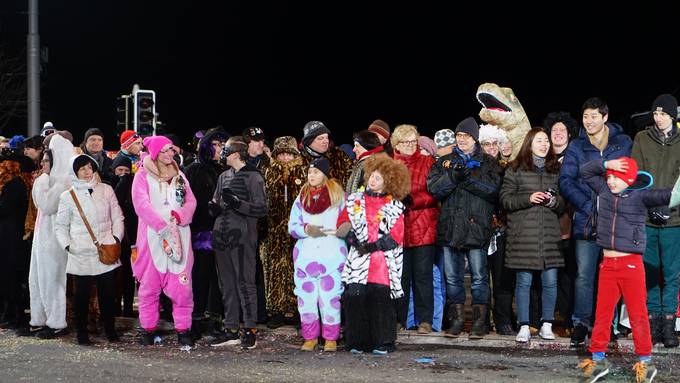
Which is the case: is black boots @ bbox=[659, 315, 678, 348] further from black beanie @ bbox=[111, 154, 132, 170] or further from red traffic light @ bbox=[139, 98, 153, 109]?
red traffic light @ bbox=[139, 98, 153, 109]

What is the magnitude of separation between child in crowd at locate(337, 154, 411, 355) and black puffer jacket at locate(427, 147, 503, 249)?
1.73ft

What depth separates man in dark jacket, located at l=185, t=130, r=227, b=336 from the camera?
10117 mm

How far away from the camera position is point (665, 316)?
30.1 feet

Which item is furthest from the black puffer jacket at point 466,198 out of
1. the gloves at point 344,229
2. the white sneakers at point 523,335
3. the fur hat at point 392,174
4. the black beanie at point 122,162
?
the black beanie at point 122,162

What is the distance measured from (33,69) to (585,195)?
11810mm

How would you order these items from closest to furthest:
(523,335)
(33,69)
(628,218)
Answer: (628,218)
(523,335)
(33,69)

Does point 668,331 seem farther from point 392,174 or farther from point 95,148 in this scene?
point 95,148

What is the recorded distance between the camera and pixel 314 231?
9.31 metres

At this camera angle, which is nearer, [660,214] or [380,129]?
[660,214]

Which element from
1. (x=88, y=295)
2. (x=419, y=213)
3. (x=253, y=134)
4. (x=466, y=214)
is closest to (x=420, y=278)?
(x=419, y=213)

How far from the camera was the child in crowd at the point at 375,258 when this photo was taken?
29.8 ft

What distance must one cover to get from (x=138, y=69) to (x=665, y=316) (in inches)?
2048

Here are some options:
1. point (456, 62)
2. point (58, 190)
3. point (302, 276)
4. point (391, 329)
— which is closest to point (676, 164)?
point (391, 329)

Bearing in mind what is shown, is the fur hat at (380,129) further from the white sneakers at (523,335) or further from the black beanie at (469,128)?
the white sneakers at (523,335)
